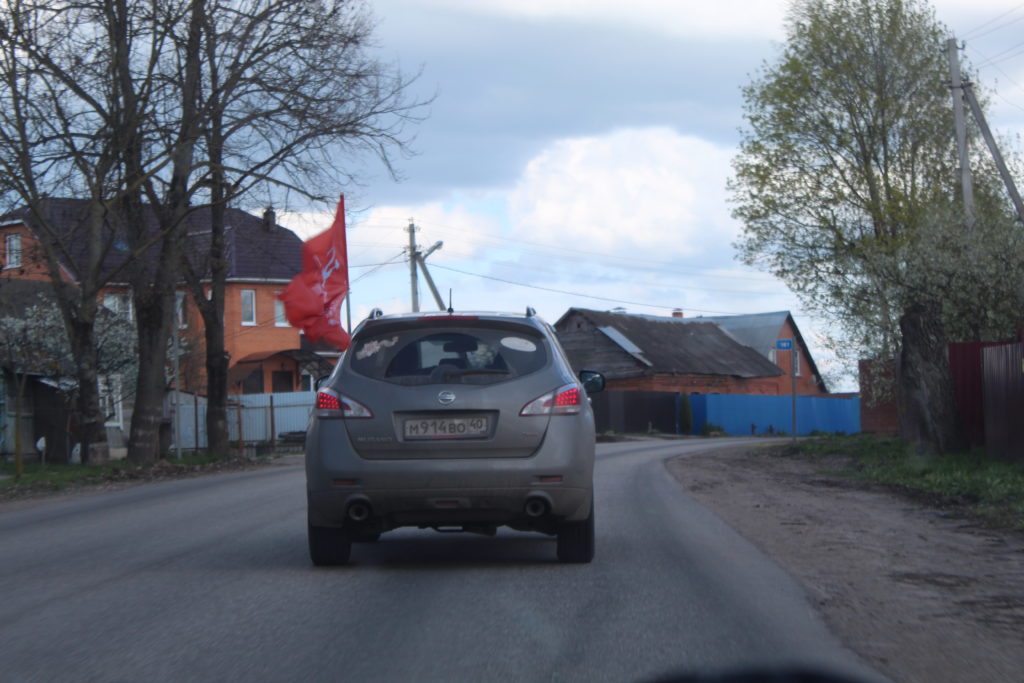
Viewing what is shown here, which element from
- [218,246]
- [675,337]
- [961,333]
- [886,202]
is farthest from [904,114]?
[675,337]

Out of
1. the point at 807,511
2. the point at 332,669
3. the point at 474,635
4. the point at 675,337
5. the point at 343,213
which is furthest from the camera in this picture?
the point at 675,337

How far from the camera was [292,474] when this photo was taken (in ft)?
66.5

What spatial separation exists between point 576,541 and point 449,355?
1.50 metres

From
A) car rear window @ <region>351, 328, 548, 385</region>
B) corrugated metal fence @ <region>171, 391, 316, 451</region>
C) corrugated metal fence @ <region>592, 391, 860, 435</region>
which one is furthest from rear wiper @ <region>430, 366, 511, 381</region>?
corrugated metal fence @ <region>592, 391, 860, 435</region>

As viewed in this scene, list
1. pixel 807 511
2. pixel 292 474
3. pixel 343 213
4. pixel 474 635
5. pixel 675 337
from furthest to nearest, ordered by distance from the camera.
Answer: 1. pixel 675 337
2. pixel 343 213
3. pixel 292 474
4. pixel 807 511
5. pixel 474 635

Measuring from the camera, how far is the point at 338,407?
757 cm

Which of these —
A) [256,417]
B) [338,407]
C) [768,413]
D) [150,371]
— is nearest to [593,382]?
[338,407]

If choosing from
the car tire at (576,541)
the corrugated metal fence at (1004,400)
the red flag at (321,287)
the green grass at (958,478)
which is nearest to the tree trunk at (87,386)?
the red flag at (321,287)

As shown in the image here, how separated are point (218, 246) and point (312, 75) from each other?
570cm

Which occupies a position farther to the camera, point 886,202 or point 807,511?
point 886,202

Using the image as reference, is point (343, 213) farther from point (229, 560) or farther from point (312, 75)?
point (229, 560)

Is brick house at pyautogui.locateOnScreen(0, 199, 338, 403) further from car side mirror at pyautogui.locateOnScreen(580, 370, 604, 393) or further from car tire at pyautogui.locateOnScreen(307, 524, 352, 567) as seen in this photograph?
car tire at pyautogui.locateOnScreen(307, 524, 352, 567)

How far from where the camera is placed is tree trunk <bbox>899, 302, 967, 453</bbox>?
18234 millimetres

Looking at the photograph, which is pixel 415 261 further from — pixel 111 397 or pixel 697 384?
pixel 697 384
